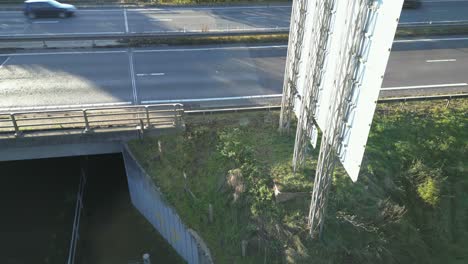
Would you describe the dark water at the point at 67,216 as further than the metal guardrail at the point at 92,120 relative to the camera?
Yes

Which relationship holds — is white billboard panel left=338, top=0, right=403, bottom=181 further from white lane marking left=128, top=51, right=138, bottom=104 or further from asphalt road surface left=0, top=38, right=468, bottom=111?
white lane marking left=128, top=51, right=138, bottom=104

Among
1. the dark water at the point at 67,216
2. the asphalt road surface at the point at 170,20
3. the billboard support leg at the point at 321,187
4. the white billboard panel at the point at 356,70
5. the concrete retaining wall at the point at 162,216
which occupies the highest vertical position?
the white billboard panel at the point at 356,70

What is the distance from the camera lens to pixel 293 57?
12625 mm

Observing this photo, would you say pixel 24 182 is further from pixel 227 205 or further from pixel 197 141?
pixel 227 205

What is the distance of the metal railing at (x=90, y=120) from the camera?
1323 centimetres

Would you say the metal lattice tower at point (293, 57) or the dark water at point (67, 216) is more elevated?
the metal lattice tower at point (293, 57)

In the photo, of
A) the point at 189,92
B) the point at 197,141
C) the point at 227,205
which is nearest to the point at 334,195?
the point at 227,205

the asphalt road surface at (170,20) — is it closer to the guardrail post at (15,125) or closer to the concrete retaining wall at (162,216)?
the guardrail post at (15,125)

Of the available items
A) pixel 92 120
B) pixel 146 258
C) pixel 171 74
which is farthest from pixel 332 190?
pixel 171 74

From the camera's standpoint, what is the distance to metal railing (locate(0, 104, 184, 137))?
13.2 m

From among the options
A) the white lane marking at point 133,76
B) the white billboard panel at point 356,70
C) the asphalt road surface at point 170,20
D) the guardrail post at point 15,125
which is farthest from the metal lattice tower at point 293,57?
the asphalt road surface at point 170,20

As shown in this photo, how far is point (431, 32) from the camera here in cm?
2444

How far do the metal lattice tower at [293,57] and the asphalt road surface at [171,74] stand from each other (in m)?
3.95

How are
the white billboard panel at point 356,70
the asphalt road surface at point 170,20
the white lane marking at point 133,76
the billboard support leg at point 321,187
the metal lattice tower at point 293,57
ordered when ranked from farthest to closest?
the asphalt road surface at point 170,20 → the white lane marking at point 133,76 → the metal lattice tower at point 293,57 → the billboard support leg at point 321,187 → the white billboard panel at point 356,70
